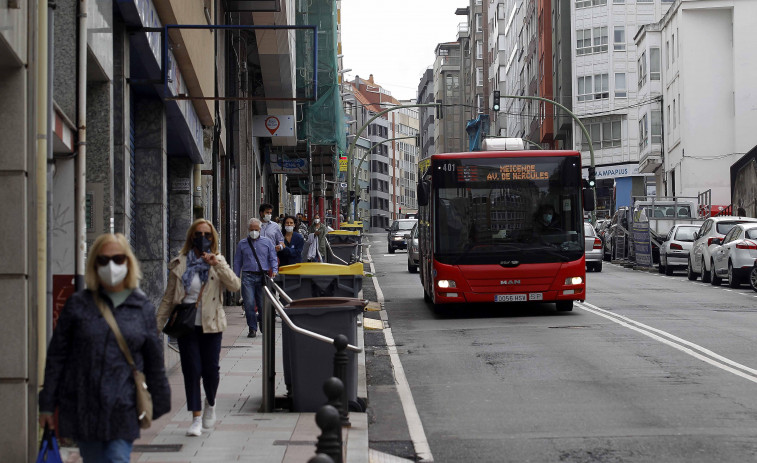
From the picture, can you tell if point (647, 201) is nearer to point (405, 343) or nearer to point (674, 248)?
point (674, 248)

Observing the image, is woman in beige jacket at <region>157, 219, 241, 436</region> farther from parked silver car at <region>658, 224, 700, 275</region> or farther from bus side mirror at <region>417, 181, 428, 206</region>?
parked silver car at <region>658, 224, 700, 275</region>

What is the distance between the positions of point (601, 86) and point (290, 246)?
57923 millimetres

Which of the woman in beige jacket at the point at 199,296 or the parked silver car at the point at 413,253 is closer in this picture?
the woman in beige jacket at the point at 199,296

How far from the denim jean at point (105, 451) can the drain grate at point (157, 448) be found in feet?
9.18

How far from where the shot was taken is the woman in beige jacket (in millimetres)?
8883

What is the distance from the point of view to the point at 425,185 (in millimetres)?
20531

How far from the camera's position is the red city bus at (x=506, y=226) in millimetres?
19750

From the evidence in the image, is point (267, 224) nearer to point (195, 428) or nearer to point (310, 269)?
point (310, 269)

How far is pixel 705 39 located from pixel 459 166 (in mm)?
39752

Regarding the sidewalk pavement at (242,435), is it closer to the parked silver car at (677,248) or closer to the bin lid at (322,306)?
the bin lid at (322,306)

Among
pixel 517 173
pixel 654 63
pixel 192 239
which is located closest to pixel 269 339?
pixel 192 239

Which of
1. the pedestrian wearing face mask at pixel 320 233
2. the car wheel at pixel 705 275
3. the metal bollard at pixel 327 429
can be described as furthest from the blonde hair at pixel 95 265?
the car wheel at pixel 705 275

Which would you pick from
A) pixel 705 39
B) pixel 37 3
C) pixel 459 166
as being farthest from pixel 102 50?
pixel 705 39

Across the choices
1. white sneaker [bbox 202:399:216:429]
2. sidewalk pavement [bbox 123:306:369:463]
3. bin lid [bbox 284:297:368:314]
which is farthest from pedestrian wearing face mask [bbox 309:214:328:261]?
white sneaker [bbox 202:399:216:429]
